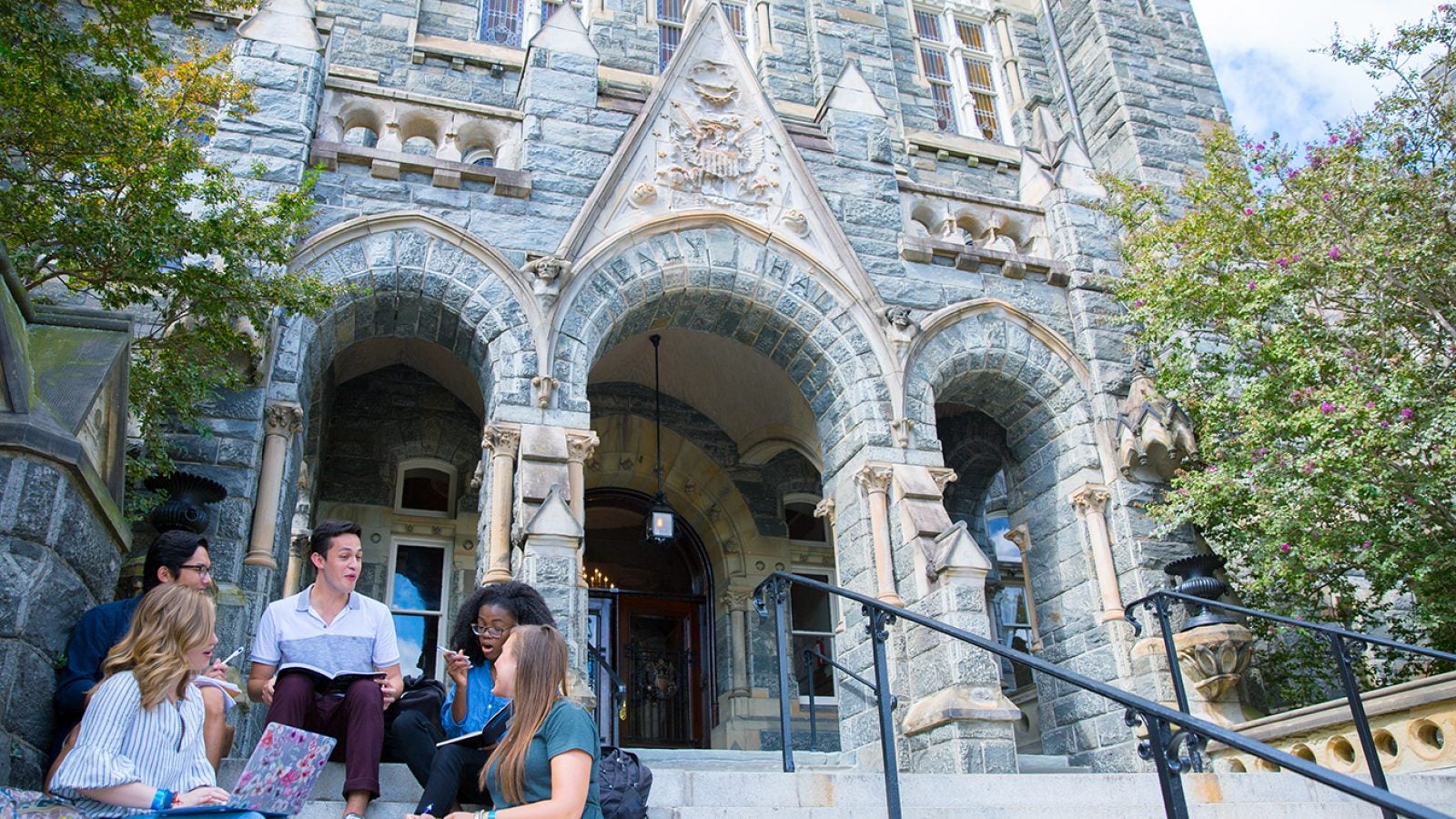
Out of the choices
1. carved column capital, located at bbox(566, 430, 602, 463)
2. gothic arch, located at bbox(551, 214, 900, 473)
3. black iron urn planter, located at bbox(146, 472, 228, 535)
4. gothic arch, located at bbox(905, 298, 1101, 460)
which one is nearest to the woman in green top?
black iron urn planter, located at bbox(146, 472, 228, 535)

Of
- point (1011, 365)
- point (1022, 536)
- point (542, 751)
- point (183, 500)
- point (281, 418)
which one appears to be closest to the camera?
point (542, 751)

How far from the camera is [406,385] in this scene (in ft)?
36.2

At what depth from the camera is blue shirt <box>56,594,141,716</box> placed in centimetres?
383

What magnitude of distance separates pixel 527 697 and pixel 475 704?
1103 millimetres

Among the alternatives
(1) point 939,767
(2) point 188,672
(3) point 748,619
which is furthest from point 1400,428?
(2) point 188,672

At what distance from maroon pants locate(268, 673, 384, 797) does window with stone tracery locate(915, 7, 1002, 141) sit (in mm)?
11607

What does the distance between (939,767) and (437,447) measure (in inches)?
233

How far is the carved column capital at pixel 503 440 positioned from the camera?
790 cm

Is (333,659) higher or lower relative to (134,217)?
lower

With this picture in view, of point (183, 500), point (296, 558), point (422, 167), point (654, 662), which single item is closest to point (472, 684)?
point (183, 500)

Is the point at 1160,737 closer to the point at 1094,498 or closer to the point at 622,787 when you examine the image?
the point at 622,787

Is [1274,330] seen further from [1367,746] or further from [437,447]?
[437,447]

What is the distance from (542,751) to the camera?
3271mm

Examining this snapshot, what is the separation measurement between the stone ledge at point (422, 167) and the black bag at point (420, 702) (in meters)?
5.16
